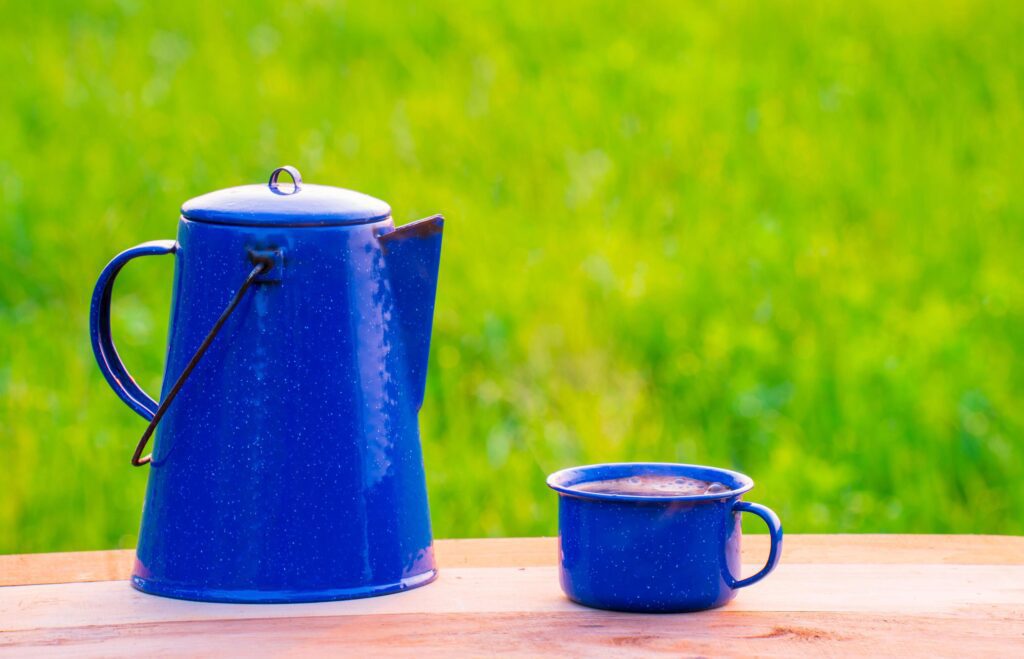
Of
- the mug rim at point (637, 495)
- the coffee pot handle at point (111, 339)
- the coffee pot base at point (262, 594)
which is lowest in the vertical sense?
the coffee pot base at point (262, 594)

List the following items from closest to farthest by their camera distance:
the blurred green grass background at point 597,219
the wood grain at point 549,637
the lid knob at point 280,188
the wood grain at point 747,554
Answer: the wood grain at point 549,637 < the lid knob at point 280,188 < the wood grain at point 747,554 < the blurred green grass background at point 597,219

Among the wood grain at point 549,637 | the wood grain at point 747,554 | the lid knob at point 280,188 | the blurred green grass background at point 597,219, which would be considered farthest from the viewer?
the blurred green grass background at point 597,219

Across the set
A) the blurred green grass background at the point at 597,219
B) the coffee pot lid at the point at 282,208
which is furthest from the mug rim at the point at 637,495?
the blurred green grass background at the point at 597,219

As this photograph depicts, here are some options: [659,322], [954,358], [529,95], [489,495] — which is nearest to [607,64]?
[529,95]

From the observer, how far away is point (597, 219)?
9.64 feet

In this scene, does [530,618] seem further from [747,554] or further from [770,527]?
[747,554]

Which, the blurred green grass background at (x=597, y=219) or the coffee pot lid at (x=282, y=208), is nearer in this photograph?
the coffee pot lid at (x=282, y=208)

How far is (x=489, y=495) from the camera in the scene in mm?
2229

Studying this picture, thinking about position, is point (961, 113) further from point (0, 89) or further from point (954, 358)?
A: point (0, 89)

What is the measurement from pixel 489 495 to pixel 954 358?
3.05ft

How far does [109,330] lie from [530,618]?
1.34ft

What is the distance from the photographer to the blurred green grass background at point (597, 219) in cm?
232

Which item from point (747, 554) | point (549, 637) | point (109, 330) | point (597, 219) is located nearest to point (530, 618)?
point (549, 637)

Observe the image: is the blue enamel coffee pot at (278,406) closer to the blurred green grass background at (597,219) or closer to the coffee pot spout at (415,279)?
the coffee pot spout at (415,279)
